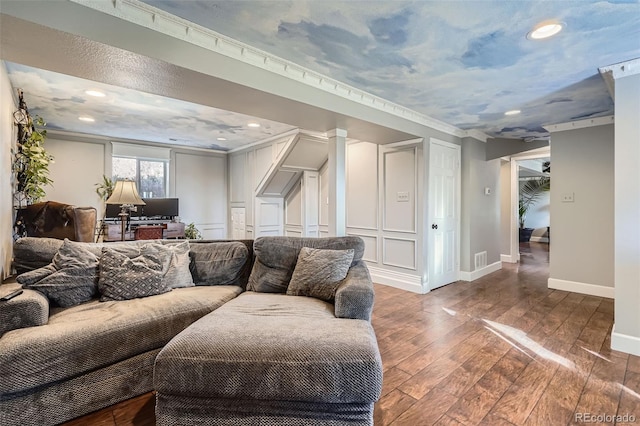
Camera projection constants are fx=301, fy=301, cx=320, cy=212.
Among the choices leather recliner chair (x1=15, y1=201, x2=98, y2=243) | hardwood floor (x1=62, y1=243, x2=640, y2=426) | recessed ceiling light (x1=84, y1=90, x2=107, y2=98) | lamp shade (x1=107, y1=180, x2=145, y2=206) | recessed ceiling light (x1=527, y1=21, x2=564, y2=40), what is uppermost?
recessed ceiling light (x1=84, y1=90, x2=107, y2=98)

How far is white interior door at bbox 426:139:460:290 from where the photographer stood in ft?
13.6

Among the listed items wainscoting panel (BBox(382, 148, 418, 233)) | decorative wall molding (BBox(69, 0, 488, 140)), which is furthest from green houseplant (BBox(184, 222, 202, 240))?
decorative wall molding (BBox(69, 0, 488, 140))

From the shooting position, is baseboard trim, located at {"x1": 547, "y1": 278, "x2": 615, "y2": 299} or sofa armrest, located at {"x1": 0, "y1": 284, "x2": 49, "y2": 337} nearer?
sofa armrest, located at {"x1": 0, "y1": 284, "x2": 49, "y2": 337}

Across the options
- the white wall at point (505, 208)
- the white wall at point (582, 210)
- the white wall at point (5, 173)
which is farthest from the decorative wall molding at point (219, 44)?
the white wall at point (505, 208)

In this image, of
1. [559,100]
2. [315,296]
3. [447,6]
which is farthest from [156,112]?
[559,100]

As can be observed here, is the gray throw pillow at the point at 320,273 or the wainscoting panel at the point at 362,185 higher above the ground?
the wainscoting panel at the point at 362,185

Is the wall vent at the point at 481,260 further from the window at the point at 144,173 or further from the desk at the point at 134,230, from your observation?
the window at the point at 144,173

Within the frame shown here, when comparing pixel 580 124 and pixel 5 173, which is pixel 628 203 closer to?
pixel 580 124

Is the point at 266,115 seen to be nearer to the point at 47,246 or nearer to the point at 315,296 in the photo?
the point at 315,296

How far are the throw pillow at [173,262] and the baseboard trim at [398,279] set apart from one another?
9.19ft

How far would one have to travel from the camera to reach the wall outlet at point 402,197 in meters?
4.22

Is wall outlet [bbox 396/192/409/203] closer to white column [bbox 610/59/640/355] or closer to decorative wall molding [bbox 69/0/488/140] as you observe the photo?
decorative wall molding [bbox 69/0/488/140]

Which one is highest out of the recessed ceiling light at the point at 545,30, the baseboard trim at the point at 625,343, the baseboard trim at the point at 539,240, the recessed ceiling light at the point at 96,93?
the recessed ceiling light at the point at 96,93

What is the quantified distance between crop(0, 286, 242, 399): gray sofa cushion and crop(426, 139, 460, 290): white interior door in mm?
3049
